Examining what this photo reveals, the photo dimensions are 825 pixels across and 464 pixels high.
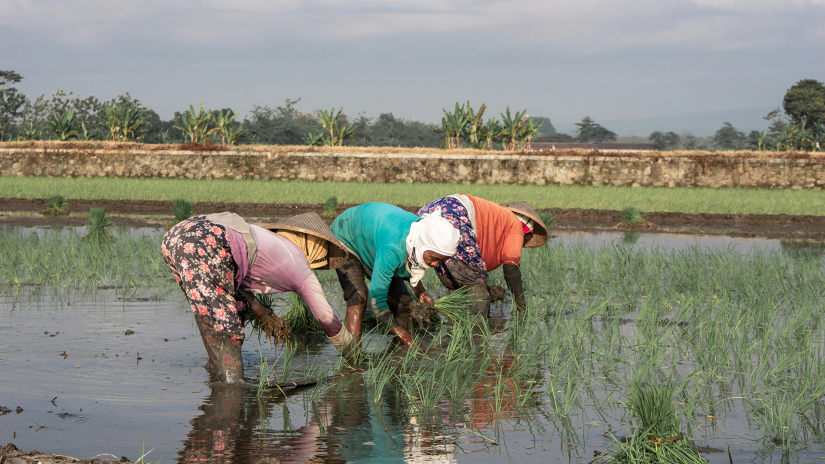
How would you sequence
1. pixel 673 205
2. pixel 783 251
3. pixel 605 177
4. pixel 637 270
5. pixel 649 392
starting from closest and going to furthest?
pixel 649 392 < pixel 637 270 < pixel 783 251 < pixel 673 205 < pixel 605 177

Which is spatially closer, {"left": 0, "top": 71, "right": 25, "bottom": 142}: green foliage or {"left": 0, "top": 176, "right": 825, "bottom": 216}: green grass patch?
{"left": 0, "top": 176, "right": 825, "bottom": 216}: green grass patch

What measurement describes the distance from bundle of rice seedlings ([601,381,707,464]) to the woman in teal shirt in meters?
1.27

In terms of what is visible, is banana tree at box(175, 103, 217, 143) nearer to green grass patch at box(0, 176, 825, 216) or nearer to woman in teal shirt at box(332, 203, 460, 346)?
green grass patch at box(0, 176, 825, 216)

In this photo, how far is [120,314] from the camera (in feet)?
19.1

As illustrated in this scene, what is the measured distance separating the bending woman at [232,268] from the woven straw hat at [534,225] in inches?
77.0

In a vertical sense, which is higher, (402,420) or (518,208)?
(518,208)

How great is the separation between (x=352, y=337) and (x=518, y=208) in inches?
76.3

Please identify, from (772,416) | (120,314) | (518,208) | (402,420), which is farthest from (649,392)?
(120,314)

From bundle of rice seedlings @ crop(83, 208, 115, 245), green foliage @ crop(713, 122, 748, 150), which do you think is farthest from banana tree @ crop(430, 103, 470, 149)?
green foliage @ crop(713, 122, 748, 150)

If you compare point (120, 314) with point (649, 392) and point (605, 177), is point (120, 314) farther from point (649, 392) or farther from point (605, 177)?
point (605, 177)

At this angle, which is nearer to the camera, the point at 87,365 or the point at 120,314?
the point at 87,365

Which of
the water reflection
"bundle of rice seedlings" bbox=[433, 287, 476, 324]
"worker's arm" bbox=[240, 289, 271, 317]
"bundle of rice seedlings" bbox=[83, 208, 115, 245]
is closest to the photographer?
the water reflection

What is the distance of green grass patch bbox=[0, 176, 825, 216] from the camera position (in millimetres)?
16922

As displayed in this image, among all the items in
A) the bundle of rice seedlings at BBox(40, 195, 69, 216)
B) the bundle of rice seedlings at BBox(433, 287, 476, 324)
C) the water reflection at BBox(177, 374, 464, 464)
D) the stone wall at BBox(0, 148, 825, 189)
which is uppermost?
the stone wall at BBox(0, 148, 825, 189)
